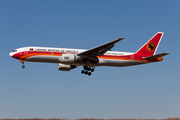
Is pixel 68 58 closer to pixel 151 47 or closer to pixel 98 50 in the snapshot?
pixel 98 50

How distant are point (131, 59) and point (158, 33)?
7.68 meters

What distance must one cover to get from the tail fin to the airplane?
192 mm

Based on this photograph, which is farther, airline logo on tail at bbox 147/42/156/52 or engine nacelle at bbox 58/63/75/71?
airline logo on tail at bbox 147/42/156/52

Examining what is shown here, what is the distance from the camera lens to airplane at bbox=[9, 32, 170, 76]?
36031 mm

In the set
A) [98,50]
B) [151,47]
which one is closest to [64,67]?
[98,50]

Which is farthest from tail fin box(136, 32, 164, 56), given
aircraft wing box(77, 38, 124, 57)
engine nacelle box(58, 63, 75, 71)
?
engine nacelle box(58, 63, 75, 71)

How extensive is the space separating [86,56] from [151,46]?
38.3ft

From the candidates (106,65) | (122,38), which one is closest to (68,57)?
(106,65)

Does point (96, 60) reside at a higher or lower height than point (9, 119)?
higher

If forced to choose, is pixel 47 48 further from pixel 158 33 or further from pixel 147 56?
pixel 158 33

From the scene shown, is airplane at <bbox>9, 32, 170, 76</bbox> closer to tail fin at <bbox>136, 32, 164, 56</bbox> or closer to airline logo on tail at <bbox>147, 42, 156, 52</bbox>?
tail fin at <bbox>136, 32, 164, 56</bbox>

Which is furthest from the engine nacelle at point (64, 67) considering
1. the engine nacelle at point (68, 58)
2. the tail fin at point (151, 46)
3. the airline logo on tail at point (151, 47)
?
the airline logo on tail at point (151, 47)

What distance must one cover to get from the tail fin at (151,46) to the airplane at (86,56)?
0.63 ft

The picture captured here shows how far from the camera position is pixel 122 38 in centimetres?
3128
